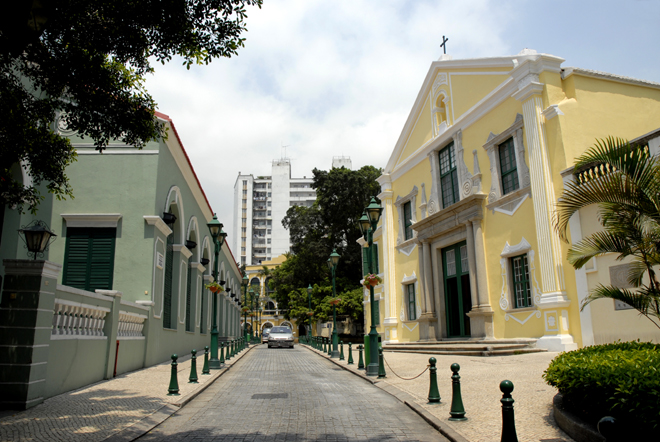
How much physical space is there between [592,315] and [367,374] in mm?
6634

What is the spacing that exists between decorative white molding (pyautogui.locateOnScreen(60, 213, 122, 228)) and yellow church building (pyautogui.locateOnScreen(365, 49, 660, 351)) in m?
13.0

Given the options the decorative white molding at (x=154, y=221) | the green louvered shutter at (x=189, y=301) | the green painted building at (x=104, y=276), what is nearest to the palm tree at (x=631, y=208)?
the green painted building at (x=104, y=276)

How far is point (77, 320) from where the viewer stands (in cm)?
1043

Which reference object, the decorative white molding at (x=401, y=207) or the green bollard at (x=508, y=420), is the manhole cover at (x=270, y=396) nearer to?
the green bollard at (x=508, y=420)

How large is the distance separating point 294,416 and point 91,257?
11094 millimetres

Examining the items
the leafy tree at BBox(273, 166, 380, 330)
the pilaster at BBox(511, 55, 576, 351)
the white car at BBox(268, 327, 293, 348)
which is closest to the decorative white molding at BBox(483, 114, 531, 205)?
the pilaster at BBox(511, 55, 576, 351)

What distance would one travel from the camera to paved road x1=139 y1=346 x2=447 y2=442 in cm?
649

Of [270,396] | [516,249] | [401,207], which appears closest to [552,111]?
[516,249]

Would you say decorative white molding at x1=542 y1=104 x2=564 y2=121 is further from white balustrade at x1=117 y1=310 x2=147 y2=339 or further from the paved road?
white balustrade at x1=117 y1=310 x2=147 y2=339

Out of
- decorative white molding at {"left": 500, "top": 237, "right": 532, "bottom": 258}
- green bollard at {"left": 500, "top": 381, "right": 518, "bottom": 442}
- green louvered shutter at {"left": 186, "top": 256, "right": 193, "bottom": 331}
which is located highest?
decorative white molding at {"left": 500, "top": 237, "right": 532, "bottom": 258}

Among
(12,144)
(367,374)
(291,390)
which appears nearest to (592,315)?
(367,374)

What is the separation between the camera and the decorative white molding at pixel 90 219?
52.6 ft

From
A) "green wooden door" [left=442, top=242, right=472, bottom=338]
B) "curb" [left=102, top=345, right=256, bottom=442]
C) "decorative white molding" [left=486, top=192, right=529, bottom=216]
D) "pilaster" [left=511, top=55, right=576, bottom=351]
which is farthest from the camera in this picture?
"green wooden door" [left=442, top=242, right=472, bottom=338]

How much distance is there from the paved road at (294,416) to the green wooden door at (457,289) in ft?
34.9
